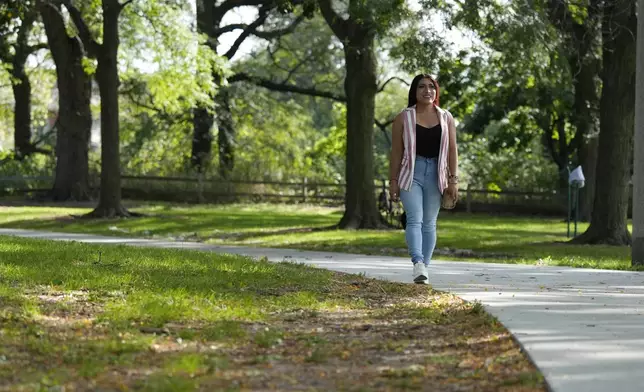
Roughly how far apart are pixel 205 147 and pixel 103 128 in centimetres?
1778

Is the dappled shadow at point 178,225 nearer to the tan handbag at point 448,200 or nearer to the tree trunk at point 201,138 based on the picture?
the tree trunk at point 201,138

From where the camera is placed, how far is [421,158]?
11.6 metres

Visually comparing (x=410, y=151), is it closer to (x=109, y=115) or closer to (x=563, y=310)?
(x=563, y=310)

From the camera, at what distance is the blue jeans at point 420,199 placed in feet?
37.8

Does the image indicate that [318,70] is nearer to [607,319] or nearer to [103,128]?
[103,128]

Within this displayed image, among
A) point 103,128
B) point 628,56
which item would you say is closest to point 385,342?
point 628,56

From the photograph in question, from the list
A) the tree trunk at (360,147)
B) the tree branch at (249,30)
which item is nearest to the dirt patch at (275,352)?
the tree trunk at (360,147)

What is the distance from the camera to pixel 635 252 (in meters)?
16.8

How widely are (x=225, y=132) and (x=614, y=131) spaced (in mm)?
26599

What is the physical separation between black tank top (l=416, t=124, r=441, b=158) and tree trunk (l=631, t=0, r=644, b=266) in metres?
5.58

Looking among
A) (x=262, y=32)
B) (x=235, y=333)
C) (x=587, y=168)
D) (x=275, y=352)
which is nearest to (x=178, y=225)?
(x=587, y=168)

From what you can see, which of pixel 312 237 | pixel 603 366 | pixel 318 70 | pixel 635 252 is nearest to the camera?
pixel 603 366

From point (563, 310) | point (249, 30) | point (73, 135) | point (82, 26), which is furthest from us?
point (249, 30)

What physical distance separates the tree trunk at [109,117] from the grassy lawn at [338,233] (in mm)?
951
